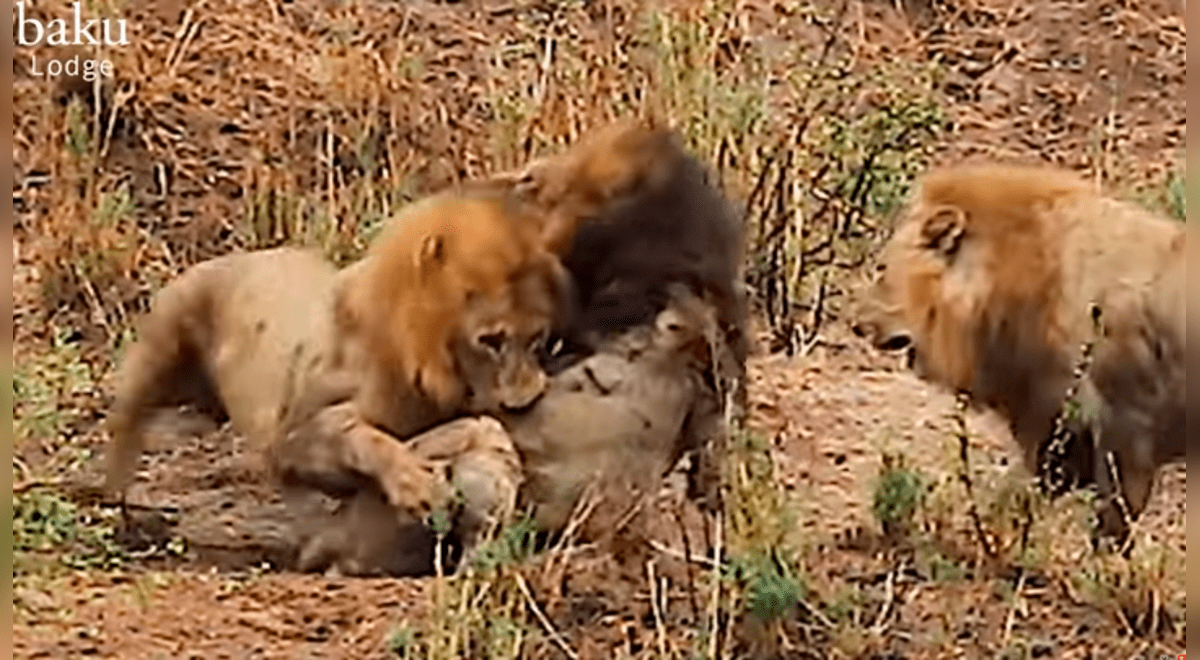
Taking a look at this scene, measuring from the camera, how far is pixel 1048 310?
21.2 ft

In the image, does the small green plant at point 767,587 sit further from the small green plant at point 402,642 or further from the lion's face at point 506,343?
the lion's face at point 506,343

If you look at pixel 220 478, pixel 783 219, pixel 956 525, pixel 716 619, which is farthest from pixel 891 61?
pixel 716 619

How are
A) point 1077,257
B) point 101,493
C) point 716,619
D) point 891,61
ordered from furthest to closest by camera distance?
point 891,61 → point 101,493 → point 1077,257 → point 716,619

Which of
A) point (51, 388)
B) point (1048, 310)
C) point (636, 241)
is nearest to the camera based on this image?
point (636, 241)

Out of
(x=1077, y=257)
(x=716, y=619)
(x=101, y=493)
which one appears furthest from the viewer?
(x=101, y=493)

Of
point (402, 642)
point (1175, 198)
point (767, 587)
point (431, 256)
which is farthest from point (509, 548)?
point (1175, 198)

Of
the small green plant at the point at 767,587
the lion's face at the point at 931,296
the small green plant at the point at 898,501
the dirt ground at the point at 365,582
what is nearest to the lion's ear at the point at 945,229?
the lion's face at the point at 931,296

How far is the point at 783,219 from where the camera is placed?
327 inches

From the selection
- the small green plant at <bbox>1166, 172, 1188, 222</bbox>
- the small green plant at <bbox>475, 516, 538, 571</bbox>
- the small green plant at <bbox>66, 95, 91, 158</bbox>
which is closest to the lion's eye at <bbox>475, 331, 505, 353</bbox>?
the small green plant at <bbox>475, 516, 538, 571</bbox>

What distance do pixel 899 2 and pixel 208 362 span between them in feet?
15.6

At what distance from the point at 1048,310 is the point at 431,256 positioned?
125cm

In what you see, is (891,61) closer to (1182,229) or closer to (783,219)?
(783,219)

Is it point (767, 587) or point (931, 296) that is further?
point (931, 296)

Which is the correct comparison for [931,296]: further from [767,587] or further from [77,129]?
[77,129]
